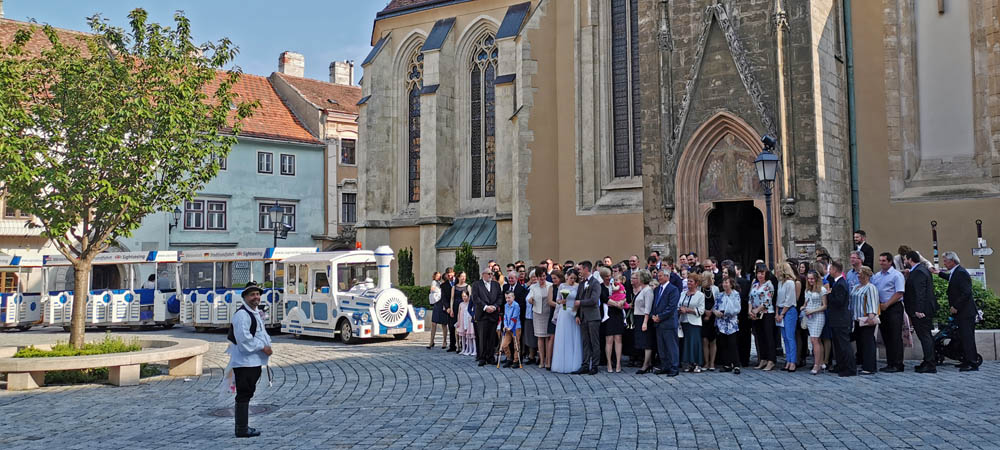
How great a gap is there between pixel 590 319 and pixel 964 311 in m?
5.24

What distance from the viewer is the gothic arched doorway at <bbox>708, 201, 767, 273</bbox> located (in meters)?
21.3

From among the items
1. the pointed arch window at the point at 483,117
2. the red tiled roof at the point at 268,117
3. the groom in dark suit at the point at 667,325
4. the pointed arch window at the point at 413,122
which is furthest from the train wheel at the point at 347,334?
the red tiled roof at the point at 268,117

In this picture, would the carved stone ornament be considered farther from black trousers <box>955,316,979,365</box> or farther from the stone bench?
the stone bench

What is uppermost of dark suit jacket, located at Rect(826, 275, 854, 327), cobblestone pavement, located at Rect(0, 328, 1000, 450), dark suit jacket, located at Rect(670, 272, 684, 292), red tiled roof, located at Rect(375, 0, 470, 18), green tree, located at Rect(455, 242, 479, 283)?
red tiled roof, located at Rect(375, 0, 470, 18)

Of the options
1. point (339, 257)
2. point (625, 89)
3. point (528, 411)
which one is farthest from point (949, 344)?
point (625, 89)

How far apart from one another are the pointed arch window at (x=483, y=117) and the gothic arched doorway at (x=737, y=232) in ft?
34.4

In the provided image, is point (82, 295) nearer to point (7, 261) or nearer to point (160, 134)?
point (160, 134)

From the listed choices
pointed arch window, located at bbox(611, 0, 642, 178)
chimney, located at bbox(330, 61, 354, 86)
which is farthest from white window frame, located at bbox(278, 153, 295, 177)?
pointed arch window, located at bbox(611, 0, 642, 178)

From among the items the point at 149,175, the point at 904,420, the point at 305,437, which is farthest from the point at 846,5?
the point at 305,437

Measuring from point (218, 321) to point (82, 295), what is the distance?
373 inches

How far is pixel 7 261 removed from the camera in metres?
27.6

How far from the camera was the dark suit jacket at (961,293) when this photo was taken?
11812 millimetres

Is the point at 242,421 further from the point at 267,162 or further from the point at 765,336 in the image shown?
the point at 267,162

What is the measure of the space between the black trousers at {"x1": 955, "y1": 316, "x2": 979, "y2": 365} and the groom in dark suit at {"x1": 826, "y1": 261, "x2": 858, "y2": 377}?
1514mm
